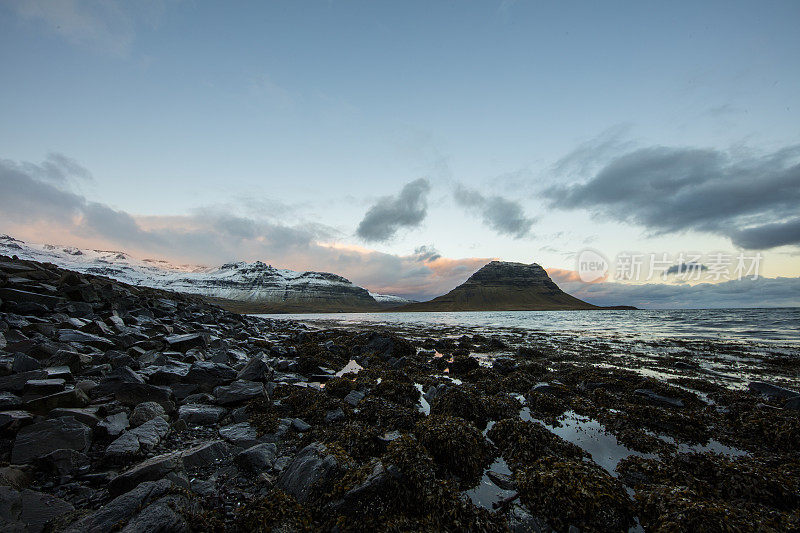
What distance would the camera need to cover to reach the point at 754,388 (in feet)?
38.5

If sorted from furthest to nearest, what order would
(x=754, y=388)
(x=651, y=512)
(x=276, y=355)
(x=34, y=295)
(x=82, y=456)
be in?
(x=276, y=355) → (x=34, y=295) → (x=754, y=388) → (x=82, y=456) → (x=651, y=512)

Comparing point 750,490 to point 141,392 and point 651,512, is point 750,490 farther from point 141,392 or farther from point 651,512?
point 141,392

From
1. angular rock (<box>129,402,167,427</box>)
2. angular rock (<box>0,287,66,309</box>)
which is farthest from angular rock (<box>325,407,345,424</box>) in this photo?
angular rock (<box>0,287,66,309</box>)

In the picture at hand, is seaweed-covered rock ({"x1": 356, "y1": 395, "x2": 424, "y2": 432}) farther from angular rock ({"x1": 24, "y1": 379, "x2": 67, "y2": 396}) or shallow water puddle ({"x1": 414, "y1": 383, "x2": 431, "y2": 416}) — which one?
angular rock ({"x1": 24, "y1": 379, "x2": 67, "y2": 396})

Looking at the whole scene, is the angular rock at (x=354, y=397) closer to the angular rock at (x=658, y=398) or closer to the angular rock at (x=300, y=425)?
the angular rock at (x=300, y=425)

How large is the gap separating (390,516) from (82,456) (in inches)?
211

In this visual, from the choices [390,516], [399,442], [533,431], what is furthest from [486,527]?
[533,431]

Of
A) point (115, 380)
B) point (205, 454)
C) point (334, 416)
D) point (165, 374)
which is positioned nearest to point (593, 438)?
point (334, 416)

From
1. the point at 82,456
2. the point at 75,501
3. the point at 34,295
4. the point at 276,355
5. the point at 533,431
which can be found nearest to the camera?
the point at 75,501

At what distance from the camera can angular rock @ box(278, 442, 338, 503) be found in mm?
4914

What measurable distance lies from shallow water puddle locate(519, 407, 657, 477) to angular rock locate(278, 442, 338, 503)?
568 cm

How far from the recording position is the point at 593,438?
7.77 m

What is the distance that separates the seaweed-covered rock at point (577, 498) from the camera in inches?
177

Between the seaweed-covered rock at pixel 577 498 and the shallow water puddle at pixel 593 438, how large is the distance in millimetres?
1465
